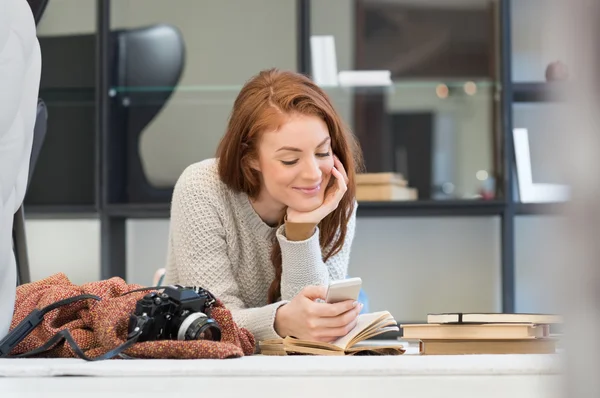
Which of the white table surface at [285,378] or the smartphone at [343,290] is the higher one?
the smartphone at [343,290]

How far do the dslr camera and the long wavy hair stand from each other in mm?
570

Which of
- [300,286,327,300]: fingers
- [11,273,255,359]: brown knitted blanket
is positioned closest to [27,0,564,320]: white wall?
[300,286,327,300]: fingers

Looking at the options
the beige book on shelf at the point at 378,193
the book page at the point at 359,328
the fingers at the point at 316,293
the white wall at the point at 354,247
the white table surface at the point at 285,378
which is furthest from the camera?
the white wall at the point at 354,247

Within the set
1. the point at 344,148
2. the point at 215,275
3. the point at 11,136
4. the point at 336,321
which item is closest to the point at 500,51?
the point at 344,148

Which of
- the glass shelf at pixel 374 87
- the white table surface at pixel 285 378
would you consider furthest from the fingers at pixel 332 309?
the glass shelf at pixel 374 87

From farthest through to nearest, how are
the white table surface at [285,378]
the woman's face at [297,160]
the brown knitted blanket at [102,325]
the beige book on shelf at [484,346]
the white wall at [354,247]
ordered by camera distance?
the white wall at [354,247] → the woman's face at [297,160] → the beige book on shelf at [484,346] → the brown knitted blanket at [102,325] → the white table surface at [285,378]

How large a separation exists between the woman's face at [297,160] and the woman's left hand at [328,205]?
0.04 ft

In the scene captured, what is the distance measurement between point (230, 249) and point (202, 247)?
82 mm

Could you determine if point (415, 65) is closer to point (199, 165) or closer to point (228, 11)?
point (228, 11)

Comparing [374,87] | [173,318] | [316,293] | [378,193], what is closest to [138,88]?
→ [374,87]

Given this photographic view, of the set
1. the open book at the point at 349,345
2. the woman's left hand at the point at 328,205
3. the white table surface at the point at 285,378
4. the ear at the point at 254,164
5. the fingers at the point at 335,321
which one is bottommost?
the open book at the point at 349,345

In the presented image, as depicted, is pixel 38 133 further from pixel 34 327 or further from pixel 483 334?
pixel 483 334

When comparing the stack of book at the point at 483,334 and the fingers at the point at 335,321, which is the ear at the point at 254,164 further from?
the stack of book at the point at 483,334

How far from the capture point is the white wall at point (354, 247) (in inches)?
127
